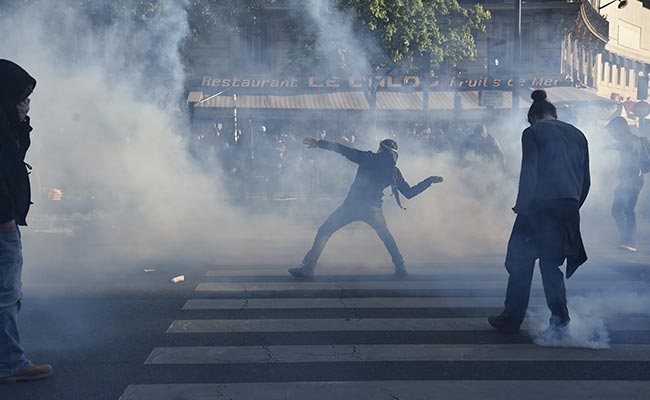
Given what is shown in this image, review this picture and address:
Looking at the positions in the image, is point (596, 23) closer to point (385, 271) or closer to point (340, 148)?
point (385, 271)

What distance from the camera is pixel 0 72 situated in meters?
4.06

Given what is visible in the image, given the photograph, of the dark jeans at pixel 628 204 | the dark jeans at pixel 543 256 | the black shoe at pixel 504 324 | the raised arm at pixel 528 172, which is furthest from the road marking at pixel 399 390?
the dark jeans at pixel 628 204

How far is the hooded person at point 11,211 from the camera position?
402cm

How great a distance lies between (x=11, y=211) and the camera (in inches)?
159

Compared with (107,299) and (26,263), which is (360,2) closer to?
(26,263)

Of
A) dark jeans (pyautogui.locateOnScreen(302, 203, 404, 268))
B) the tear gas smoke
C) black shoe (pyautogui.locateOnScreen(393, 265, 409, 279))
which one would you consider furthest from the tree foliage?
black shoe (pyautogui.locateOnScreen(393, 265, 409, 279))

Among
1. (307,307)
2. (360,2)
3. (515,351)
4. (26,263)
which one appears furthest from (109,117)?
(515,351)

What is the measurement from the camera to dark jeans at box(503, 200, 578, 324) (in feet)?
15.6

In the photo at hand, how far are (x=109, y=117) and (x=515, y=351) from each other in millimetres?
8958

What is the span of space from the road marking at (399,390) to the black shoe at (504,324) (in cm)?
98

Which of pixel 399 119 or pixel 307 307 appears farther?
pixel 399 119

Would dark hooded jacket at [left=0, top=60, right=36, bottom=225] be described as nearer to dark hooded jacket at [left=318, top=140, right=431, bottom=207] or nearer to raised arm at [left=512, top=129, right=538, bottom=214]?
raised arm at [left=512, top=129, right=538, bottom=214]

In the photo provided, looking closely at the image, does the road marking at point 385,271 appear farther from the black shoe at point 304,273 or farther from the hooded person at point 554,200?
the hooded person at point 554,200

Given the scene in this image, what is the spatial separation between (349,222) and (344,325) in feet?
6.84
